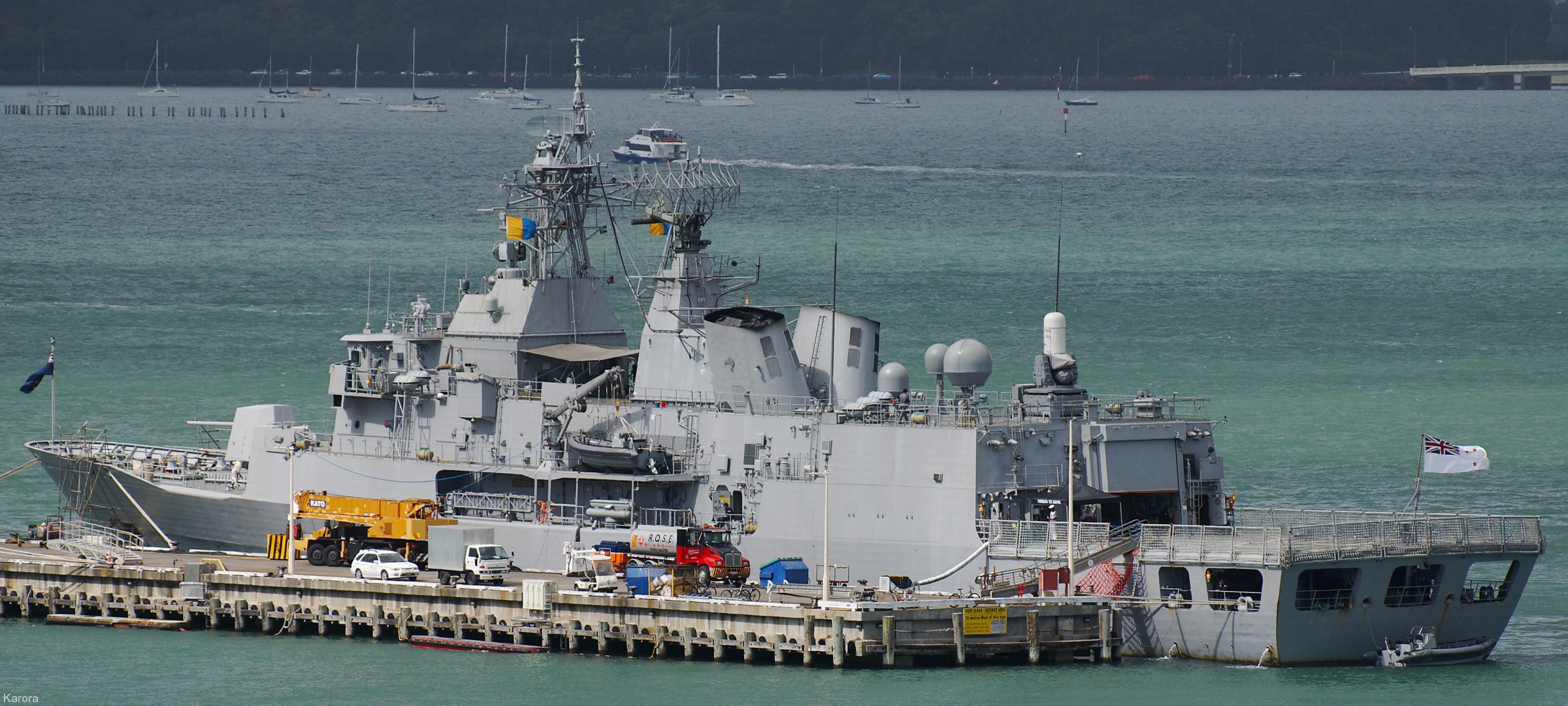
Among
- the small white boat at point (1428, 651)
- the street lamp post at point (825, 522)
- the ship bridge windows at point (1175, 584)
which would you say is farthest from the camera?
the small white boat at point (1428, 651)

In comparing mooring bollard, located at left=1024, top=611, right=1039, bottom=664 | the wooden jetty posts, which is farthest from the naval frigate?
the wooden jetty posts

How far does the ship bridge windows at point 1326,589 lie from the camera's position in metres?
34.3

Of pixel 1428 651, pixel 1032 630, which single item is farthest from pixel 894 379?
pixel 1428 651

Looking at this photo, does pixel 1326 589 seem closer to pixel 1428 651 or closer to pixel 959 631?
pixel 1428 651

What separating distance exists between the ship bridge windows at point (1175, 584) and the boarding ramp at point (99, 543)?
19235 millimetres

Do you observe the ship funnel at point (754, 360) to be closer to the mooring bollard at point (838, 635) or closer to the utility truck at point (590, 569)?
the utility truck at point (590, 569)

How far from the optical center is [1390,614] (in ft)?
115

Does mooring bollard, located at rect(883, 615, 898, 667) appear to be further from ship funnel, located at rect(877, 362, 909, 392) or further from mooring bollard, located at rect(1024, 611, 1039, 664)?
ship funnel, located at rect(877, 362, 909, 392)

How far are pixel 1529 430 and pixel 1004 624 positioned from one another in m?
29.9

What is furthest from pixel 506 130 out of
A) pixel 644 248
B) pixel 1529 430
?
pixel 1529 430

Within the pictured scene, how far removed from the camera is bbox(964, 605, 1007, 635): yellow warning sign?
33969 mm

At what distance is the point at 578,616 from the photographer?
3569 cm

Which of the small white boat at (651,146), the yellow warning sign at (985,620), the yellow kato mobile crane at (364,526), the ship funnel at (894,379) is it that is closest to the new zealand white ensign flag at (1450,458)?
the yellow warning sign at (985,620)

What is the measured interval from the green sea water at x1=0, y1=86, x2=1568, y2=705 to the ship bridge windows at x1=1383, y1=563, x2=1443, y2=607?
4.22 feet
